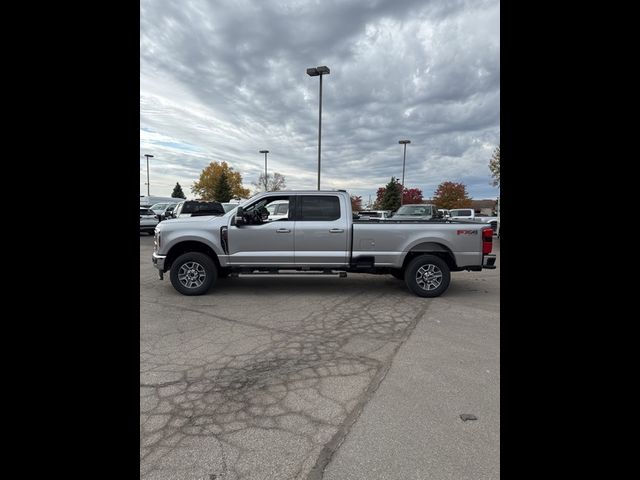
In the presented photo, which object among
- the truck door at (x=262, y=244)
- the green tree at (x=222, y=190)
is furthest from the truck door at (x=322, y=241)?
the green tree at (x=222, y=190)

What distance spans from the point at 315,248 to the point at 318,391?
3.75m

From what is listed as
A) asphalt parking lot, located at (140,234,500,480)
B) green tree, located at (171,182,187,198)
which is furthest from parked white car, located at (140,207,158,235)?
green tree, located at (171,182,187,198)

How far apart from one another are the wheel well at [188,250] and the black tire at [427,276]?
369 centimetres

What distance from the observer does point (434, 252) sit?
22.0ft

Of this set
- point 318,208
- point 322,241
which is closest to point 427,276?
point 322,241

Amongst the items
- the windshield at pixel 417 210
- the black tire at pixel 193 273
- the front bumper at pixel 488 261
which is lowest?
the black tire at pixel 193 273

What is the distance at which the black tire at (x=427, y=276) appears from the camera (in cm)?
657

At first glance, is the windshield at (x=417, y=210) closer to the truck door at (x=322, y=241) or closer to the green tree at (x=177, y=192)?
Answer: the truck door at (x=322, y=241)

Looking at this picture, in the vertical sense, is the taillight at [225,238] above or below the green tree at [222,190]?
below
